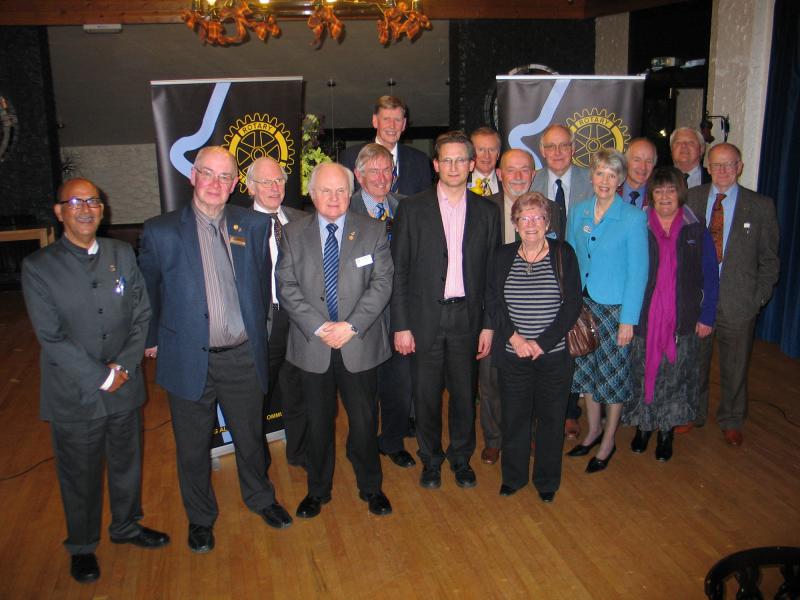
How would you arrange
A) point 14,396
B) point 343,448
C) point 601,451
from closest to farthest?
point 601,451 < point 343,448 < point 14,396

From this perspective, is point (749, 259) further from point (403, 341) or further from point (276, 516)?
point (276, 516)

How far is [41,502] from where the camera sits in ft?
11.2

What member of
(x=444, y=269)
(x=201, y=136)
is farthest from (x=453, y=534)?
(x=201, y=136)

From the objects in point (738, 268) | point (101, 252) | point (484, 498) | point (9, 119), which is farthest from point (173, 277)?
point (9, 119)

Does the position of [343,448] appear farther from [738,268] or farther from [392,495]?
[738,268]

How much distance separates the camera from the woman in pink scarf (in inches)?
136

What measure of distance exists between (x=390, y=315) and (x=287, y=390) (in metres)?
0.75

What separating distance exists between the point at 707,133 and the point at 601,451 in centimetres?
368

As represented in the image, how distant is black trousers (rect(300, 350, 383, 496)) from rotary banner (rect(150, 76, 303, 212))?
1186mm

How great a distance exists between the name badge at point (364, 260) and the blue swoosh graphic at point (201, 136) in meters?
1.29

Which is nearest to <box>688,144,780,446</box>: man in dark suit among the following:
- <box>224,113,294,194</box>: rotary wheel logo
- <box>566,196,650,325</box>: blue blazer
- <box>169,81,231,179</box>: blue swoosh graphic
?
<box>566,196,650,325</box>: blue blazer

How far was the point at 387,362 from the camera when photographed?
3643mm

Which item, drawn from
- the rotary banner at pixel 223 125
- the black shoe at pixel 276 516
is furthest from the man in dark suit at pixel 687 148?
the black shoe at pixel 276 516

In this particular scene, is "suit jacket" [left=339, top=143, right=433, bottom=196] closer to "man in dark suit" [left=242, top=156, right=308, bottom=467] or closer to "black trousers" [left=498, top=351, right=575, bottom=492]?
"man in dark suit" [left=242, top=156, right=308, bottom=467]
